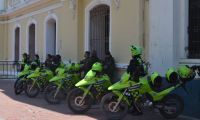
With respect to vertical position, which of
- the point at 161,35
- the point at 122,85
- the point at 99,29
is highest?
the point at 99,29

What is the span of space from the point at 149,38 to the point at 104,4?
3.24 m

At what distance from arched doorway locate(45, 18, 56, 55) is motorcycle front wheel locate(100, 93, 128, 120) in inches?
432

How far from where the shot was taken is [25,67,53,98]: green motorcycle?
14.7 metres

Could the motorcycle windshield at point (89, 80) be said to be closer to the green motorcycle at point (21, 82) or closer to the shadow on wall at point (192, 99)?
the shadow on wall at point (192, 99)

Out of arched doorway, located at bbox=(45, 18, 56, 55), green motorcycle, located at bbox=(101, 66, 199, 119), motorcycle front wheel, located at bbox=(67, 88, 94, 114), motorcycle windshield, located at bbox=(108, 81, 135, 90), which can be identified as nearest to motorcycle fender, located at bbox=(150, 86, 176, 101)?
green motorcycle, located at bbox=(101, 66, 199, 119)

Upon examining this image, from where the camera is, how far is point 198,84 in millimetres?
9953

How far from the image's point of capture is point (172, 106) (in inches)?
379

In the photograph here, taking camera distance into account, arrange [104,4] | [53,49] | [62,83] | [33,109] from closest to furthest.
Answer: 1. [33,109]
2. [62,83]
3. [104,4]
4. [53,49]

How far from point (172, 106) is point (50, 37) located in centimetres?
1156

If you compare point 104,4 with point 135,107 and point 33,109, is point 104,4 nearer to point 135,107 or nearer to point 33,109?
point 33,109

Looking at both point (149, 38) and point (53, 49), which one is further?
point (53, 49)

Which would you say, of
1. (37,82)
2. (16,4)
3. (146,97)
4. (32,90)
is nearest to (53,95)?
(37,82)

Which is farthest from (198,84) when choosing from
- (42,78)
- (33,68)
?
(33,68)

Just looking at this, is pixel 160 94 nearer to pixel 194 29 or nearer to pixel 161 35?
pixel 161 35
